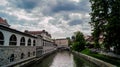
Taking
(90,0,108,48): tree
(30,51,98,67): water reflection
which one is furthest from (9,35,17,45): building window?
(90,0,108,48): tree

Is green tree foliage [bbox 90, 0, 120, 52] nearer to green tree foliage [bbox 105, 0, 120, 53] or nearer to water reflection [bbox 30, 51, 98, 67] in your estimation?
green tree foliage [bbox 105, 0, 120, 53]

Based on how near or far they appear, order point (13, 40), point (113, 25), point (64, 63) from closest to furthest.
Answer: point (13, 40) → point (113, 25) → point (64, 63)

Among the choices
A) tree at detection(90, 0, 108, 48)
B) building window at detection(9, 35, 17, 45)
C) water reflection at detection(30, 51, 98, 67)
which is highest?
tree at detection(90, 0, 108, 48)

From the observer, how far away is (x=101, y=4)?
29.0 m

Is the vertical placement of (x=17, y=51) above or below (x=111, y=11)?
below

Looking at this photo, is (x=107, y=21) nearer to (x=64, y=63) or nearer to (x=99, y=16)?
(x=99, y=16)

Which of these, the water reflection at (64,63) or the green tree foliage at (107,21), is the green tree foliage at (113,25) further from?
the water reflection at (64,63)

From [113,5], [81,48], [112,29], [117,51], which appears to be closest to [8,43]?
[112,29]

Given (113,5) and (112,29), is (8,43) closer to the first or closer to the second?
(112,29)

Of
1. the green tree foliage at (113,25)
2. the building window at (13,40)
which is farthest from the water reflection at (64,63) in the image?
the building window at (13,40)

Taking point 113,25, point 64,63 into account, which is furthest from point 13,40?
point 113,25

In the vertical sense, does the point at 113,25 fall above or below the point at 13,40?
above

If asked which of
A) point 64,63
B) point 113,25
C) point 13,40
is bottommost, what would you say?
point 64,63

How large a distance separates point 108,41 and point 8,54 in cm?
1846
